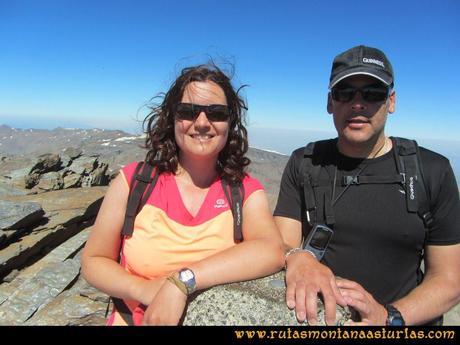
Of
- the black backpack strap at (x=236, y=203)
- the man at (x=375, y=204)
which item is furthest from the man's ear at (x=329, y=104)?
the black backpack strap at (x=236, y=203)

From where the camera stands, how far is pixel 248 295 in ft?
11.0

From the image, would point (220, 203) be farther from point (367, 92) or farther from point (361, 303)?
point (367, 92)

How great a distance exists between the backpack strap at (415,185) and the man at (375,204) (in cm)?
1

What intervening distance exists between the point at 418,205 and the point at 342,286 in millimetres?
1915

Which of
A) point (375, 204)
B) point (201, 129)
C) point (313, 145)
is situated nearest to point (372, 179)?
point (375, 204)

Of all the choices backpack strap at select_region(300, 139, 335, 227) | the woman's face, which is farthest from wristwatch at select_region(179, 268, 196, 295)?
backpack strap at select_region(300, 139, 335, 227)

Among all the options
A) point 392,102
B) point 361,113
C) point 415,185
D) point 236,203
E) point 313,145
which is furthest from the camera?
point 313,145

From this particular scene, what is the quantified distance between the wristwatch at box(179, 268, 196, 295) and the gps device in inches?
84.0

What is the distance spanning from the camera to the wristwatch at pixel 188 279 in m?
3.36

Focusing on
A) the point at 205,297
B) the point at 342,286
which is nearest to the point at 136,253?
the point at 205,297

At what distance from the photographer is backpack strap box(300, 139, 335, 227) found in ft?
16.6

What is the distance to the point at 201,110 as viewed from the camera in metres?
4.80

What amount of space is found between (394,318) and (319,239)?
139 cm

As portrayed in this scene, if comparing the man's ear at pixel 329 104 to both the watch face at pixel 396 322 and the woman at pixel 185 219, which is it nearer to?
the woman at pixel 185 219
